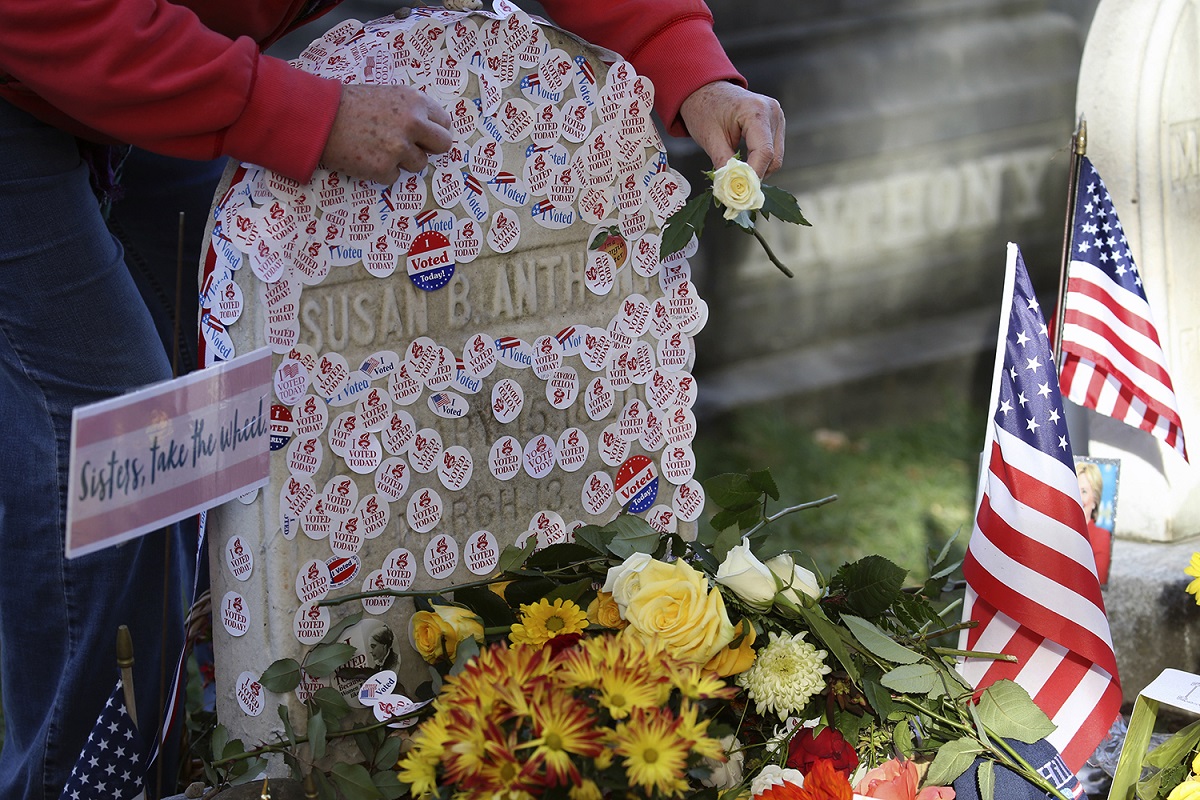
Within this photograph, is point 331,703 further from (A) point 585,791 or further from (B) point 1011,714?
(B) point 1011,714

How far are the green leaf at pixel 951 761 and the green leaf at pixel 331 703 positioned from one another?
2.33 feet

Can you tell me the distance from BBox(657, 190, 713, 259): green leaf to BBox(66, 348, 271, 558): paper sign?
22.7 inches

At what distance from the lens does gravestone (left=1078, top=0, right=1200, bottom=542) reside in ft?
7.66

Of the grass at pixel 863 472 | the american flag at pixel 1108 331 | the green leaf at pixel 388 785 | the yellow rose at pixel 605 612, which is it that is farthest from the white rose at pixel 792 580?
the grass at pixel 863 472

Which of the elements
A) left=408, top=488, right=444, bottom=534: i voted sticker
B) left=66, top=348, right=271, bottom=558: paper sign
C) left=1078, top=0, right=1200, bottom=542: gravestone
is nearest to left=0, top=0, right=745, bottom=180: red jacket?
left=66, top=348, right=271, bottom=558: paper sign

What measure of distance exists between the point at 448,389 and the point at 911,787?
2.44 ft

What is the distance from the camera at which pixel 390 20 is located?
160cm

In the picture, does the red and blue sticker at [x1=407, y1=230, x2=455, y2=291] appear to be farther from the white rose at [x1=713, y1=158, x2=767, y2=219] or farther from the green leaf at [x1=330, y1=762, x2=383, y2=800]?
the green leaf at [x1=330, y1=762, x2=383, y2=800]

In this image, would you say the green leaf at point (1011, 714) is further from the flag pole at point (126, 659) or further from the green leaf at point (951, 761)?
the flag pole at point (126, 659)

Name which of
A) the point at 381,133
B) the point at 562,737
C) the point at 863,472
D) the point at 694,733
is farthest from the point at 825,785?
the point at 863,472

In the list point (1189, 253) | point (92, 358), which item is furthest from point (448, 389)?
point (1189, 253)

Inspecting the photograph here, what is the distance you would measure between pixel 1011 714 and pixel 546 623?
599 millimetres

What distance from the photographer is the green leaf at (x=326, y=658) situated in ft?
4.93

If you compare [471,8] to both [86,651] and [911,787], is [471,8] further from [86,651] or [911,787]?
[911,787]
